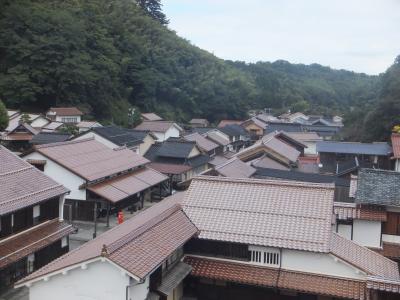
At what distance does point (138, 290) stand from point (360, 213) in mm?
11694

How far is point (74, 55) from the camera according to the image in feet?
216

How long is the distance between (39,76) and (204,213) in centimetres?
5023

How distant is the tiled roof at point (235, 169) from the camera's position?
2980 cm

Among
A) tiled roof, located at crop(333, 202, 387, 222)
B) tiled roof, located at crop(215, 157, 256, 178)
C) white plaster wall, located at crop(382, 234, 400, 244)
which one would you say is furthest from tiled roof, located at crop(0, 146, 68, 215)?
white plaster wall, located at crop(382, 234, 400, 244)

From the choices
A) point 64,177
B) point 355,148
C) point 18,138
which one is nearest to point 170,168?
point 64,177

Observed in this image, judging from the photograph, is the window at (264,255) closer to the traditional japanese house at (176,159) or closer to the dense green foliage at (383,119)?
the traditional japanese house at (176,159)

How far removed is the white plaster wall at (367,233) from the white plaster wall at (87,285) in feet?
40.1

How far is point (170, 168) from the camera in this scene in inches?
1544

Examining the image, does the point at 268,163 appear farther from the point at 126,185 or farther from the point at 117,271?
the point at 117,271

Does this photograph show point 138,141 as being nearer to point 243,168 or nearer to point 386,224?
point 243,168

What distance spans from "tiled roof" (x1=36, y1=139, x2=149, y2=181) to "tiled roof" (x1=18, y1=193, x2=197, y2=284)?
1064 cm

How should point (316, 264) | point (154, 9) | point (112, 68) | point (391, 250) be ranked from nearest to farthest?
1. point (316, 264)
2. point (391, 250)
3. point (112, 68)
4. point (154, 9)

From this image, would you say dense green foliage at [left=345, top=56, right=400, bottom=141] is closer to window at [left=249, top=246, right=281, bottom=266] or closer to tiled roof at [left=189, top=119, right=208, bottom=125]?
tiled roof at [left=189, top=119, right=208, bottom=125]

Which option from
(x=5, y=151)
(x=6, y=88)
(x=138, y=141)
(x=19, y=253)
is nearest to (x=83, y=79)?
(x=6, y=88)
